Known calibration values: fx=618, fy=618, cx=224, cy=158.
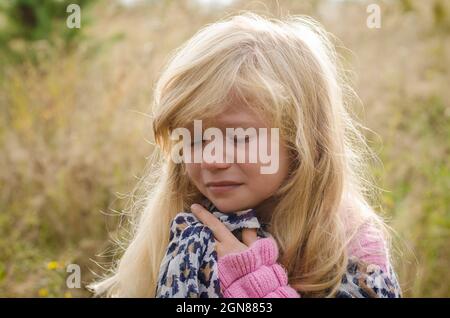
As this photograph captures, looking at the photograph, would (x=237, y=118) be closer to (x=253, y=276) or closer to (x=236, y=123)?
(x=236, y=123)

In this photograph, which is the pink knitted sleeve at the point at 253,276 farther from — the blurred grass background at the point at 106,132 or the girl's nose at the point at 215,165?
the blurred grass background at the point at 106,132

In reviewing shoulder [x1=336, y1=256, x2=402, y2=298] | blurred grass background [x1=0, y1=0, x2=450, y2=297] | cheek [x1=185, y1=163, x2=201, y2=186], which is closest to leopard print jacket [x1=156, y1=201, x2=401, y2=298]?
shoulder [x1=336, y1=256, x2=402, y2=298]

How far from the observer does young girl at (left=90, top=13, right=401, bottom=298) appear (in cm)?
155

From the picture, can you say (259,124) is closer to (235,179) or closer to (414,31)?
(235,179)

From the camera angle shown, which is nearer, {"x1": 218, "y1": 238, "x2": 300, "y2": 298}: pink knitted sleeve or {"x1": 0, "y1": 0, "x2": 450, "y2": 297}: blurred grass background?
{"x1": 218, "y1": 238, "x2": 300, "y2": 298}: pink knitted sleeve

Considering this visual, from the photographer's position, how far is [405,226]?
3.17 metres

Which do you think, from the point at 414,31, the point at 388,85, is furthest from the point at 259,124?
the point at 414,31

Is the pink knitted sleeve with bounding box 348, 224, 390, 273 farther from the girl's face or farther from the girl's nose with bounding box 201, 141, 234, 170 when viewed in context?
the girl's nose with bounding box 201, 141, 234, 170

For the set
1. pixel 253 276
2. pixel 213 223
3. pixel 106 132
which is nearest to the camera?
pixel 253 276

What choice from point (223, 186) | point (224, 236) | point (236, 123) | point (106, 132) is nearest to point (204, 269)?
point (224, 236)

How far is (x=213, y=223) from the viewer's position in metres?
1.63

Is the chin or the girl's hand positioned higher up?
the chin

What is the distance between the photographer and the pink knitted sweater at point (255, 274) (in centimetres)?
152

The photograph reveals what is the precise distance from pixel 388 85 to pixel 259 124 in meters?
3.52
